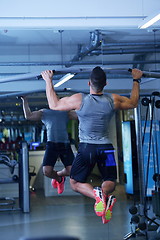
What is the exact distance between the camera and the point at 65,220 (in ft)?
18.6

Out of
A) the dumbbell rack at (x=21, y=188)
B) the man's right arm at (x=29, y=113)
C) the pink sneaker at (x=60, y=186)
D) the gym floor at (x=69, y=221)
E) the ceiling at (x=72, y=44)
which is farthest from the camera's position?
the dumbbell rack at (x=21, y=188)

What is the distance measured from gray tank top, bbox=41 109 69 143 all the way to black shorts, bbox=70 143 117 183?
443mm

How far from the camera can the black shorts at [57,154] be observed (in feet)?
16.2

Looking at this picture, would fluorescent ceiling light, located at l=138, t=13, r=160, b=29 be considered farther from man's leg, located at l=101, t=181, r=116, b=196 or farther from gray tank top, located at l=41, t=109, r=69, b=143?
man's leg, located at l=101, t=181, r=116, b=196

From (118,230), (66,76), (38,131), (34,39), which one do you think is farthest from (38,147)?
(118,230)

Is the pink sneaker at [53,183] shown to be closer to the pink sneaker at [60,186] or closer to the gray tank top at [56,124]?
the pink sneaker at [60,186]

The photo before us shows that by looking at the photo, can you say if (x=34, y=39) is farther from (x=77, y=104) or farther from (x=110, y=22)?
(x=77, y=104)

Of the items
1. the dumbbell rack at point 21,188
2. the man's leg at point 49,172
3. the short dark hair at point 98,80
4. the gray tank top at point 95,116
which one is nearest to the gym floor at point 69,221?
the dumbbell rack at point 21,188

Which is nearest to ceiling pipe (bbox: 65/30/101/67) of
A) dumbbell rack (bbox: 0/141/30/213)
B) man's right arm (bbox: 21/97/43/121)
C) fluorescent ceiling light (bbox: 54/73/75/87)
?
fluorescent ceiling light (bbox: 54/73/75/87)

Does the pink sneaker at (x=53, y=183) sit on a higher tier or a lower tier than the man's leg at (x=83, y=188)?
lower

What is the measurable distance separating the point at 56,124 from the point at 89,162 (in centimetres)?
66

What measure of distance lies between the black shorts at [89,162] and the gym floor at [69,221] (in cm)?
93

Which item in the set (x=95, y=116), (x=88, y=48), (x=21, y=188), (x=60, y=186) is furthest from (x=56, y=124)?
(x=21, y=188)

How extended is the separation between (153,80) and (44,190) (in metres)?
2.06
